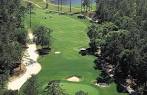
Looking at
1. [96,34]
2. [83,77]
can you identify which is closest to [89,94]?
[83,77]

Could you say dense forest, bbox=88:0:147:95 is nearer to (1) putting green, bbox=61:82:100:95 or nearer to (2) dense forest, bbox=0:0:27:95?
(1) putting green, bbox=61:82:100:95

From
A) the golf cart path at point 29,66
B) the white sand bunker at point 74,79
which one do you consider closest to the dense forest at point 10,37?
the golf cart path at point 29,66

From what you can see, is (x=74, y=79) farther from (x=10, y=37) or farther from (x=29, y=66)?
(x=10, y=37)

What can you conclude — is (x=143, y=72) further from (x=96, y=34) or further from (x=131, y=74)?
(x=96, y=34)

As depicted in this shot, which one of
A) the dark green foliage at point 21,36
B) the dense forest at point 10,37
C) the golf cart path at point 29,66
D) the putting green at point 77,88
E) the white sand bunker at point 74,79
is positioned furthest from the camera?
the dark green foliage at point 21,36

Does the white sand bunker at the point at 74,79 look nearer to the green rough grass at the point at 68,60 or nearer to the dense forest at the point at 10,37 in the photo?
the green rough grass at the point at 68,60

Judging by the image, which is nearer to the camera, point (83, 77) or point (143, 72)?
point (143, 72)

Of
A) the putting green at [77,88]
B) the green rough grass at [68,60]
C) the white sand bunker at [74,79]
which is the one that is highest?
the green rough grass at [68,60]
